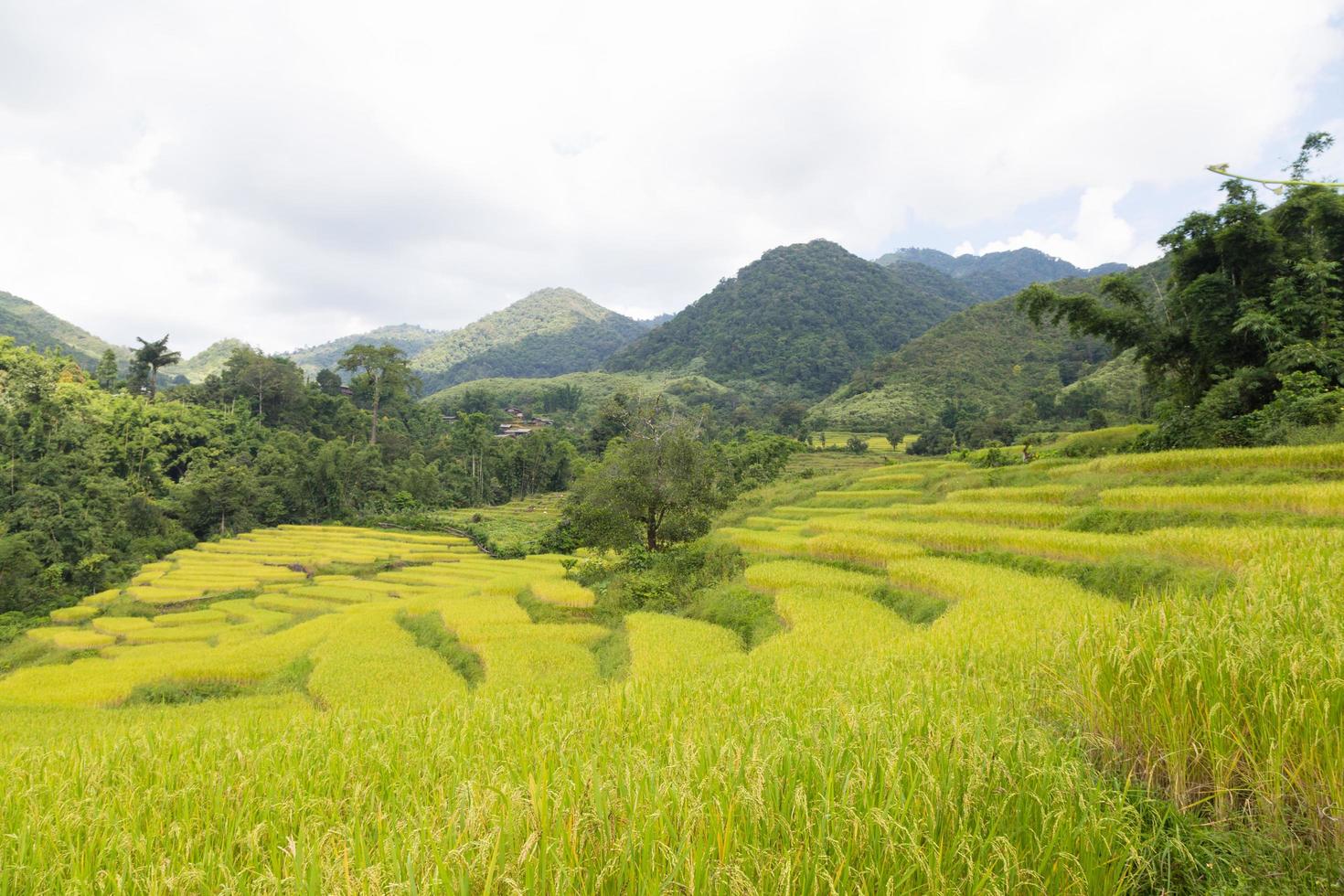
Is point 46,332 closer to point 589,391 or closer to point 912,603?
point 589,391

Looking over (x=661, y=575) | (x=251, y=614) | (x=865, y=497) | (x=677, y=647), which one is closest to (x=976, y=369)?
(x=865, y=497)

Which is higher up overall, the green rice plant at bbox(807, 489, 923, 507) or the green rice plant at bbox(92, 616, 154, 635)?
the green rice plant at bbox(807, 489, 923, 507)

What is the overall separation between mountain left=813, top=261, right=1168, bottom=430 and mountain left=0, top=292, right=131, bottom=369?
4520 inches

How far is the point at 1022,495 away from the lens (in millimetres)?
16875

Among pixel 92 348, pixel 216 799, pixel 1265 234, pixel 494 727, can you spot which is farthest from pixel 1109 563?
pixel 92 348

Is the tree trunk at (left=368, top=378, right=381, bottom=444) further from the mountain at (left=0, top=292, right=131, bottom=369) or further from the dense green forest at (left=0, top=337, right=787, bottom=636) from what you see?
the mountain at (left=0, top=292, right=131, bottom=369)

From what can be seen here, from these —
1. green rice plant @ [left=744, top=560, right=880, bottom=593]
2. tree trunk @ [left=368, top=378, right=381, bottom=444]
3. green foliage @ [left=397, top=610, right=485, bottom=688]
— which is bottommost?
green foliage @ [left=397, top=610, right=485, bottom=688]

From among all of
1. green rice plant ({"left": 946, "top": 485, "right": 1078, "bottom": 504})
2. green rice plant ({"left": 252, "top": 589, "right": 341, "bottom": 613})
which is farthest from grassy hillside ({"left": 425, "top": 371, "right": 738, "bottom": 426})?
green rice plant ({"left": 946, "top": 485, "right": 1078, "bottom": 504})

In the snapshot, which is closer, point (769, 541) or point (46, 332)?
point (769, 541)

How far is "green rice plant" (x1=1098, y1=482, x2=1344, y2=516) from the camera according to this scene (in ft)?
31.6

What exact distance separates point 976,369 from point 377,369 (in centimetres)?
8233

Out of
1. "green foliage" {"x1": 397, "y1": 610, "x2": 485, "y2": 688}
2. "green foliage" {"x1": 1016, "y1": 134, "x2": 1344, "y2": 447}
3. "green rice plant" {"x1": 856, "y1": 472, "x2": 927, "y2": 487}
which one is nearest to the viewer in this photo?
"green foliage" {"x1": 397, "y1": 610, "x2": 485, "y2": 688}

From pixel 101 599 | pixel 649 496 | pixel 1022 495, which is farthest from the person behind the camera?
pixel 101 599

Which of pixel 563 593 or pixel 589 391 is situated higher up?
pixel 589 391
